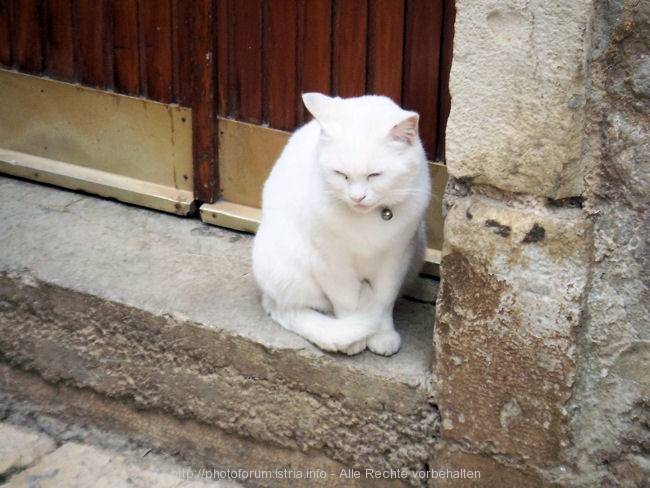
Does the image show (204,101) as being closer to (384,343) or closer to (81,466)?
(384,343)

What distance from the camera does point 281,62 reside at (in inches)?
131

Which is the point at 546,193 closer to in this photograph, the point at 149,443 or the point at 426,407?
the point at 426,407

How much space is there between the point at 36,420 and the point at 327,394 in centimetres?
110

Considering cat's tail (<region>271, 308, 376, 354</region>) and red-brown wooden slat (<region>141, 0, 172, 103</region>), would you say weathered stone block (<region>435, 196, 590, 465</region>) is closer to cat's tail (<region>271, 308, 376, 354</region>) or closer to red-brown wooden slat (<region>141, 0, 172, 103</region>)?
cat's tail (<region>271, 308, 376, 354</region>)

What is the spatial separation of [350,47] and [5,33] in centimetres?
149

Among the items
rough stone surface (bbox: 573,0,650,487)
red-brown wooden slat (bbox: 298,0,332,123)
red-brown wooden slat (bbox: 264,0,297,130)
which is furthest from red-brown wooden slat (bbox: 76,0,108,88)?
rough stone surface (bbox: 573,0,650,487)

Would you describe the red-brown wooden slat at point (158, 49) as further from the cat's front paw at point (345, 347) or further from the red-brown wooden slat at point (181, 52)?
the cat's front paw at point (345, 347)

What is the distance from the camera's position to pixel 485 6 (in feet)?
7.58

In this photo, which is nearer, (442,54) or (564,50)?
(564,50)

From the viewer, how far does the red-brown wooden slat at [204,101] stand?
3.41 metres

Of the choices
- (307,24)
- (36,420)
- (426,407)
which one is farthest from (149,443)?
(307,24)

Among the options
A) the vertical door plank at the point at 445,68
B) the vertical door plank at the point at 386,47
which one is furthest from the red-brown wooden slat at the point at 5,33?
the vertical door plank at the point at 445,68

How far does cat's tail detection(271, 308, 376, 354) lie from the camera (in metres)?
2.85

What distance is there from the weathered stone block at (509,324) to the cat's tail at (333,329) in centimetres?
25
